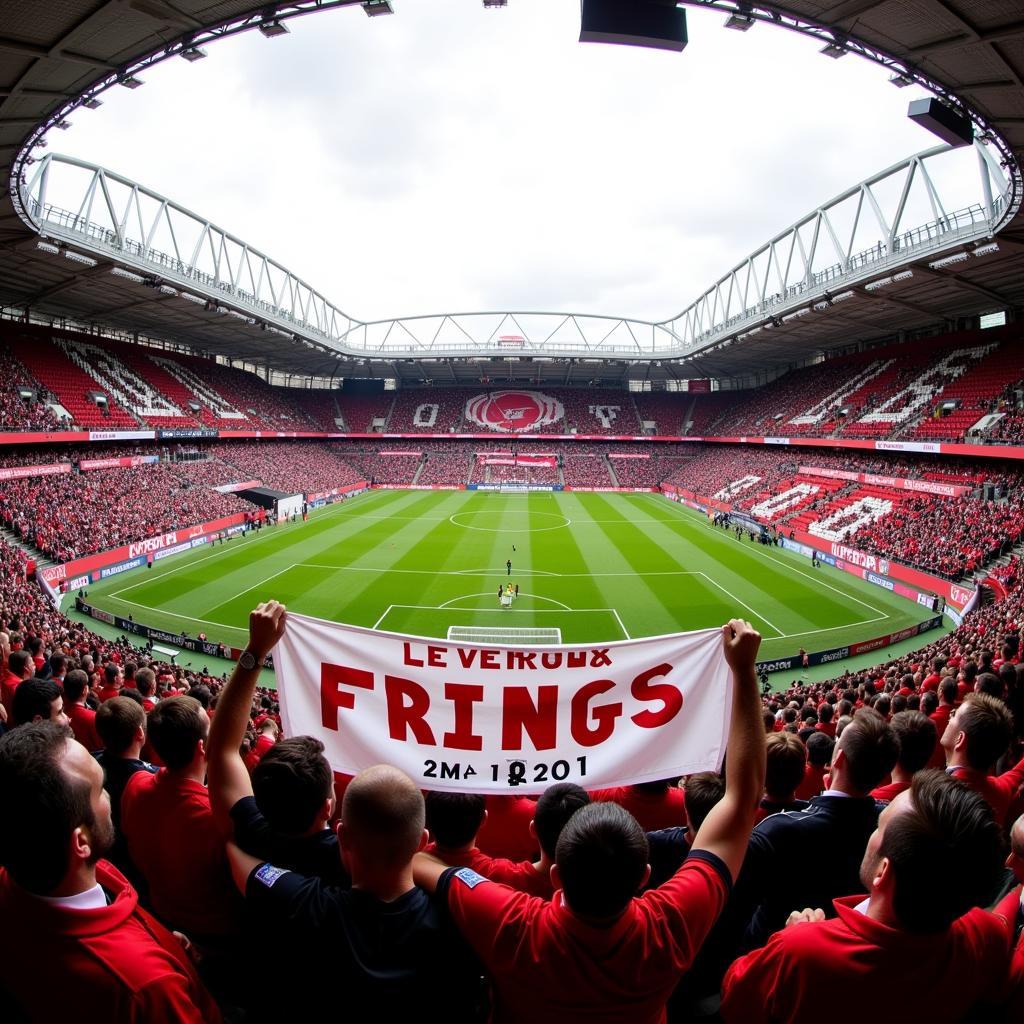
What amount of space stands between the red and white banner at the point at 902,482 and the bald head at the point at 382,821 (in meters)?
38.4


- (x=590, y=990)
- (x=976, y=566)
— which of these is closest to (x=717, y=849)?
(x=590, y=990)

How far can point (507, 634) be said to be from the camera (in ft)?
73.5

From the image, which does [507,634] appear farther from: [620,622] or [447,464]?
[447,464]

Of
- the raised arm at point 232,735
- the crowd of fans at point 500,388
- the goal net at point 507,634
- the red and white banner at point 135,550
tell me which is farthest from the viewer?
the crowd of fans at point 500,388

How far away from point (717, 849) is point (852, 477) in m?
45.9

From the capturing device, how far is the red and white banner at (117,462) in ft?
125

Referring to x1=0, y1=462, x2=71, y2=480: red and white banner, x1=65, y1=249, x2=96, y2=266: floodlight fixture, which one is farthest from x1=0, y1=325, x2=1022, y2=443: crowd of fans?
x1=65, y1=249, x2=96, y2=266: floodlight fixture

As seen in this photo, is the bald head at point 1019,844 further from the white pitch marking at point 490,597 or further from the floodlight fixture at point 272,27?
the white pitch marking at point 490,597

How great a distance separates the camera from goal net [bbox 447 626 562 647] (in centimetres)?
2198

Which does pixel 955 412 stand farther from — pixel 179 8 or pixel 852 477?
pixel 179 8

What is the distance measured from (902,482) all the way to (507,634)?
28969 millimetres

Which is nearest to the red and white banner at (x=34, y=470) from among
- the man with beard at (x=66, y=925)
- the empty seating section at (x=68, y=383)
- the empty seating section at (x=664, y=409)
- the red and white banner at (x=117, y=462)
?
the red and white banner at (x=117, y=462)

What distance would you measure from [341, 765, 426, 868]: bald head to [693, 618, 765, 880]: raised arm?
1197mm

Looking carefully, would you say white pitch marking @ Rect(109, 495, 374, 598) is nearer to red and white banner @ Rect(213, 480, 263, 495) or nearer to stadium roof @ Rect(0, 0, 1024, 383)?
red and white banner @ Rect(213, 480, 263, 495)
